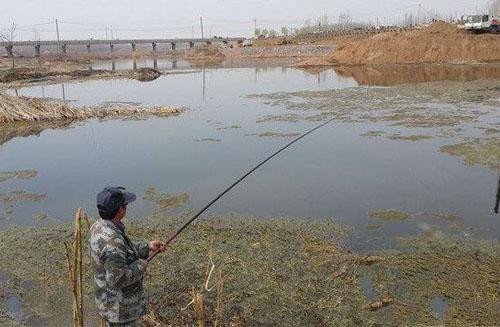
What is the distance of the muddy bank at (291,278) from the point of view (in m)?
5.79

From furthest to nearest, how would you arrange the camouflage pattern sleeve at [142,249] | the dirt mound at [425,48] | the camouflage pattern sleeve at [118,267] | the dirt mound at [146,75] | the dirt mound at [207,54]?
1. the dirt mound at [207,54]
2. the dirt mound at [425,48]
3. the dirt mound at [146,75]
4. the camouflage pattern sleeve at [142,249]
5. the camouflage pattern sleeve at [118,267]

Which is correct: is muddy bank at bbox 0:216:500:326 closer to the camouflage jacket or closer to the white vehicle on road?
the camouflage jacket

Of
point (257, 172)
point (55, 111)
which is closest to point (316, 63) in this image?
point (55, 111)

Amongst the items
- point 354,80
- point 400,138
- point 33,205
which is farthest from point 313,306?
point 354,80

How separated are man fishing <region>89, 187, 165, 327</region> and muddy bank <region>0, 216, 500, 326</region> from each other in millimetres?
1742

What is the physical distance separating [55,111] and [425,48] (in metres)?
43.9

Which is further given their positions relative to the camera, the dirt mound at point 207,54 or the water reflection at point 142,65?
the dirt mound at point 207,54

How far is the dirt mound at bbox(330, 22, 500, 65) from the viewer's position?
48.5 metres

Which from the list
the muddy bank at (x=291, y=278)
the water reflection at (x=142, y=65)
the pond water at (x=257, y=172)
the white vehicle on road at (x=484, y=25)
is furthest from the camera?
the water reflection at (x=142, y=65)

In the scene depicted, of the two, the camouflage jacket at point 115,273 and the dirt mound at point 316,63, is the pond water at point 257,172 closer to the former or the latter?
the camouflage jacket at point 115,273

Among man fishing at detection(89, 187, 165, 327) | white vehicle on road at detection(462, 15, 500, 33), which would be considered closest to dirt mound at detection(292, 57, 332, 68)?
white vehicle on road at detection(462, 15, 500, 33)

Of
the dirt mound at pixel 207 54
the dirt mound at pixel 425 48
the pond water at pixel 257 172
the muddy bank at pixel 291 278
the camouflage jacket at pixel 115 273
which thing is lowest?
the muddy bank at pixel 291 278

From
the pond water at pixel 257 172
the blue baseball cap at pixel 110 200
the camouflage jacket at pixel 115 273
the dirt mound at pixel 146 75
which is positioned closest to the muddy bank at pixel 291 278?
the pond water at pixel 257 172

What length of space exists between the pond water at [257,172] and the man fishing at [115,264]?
15.2ft
